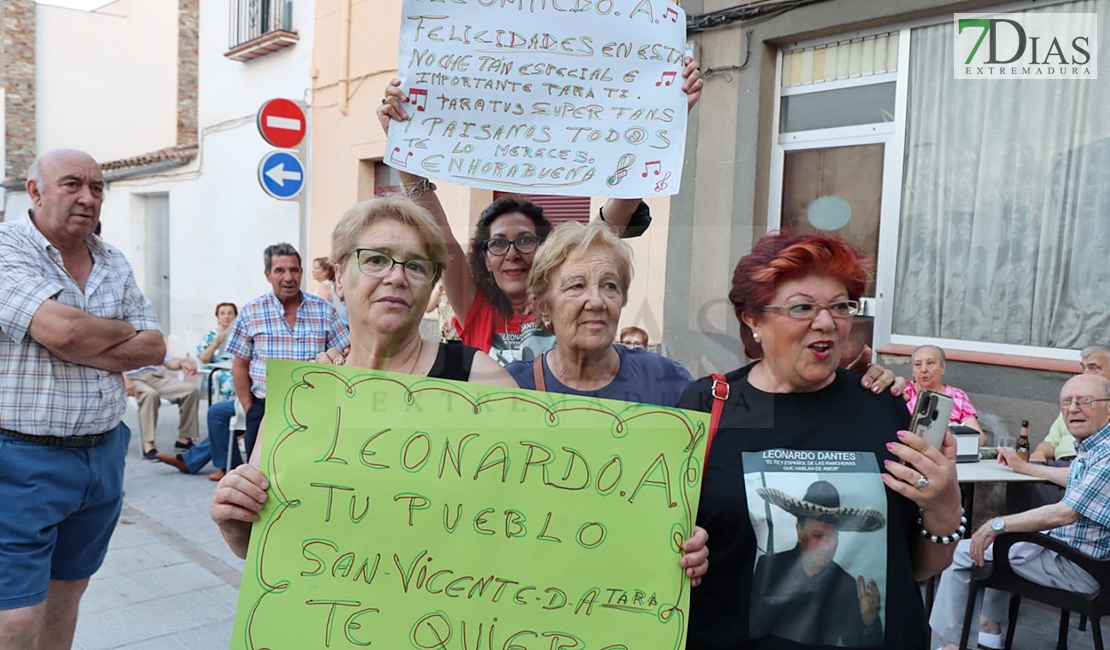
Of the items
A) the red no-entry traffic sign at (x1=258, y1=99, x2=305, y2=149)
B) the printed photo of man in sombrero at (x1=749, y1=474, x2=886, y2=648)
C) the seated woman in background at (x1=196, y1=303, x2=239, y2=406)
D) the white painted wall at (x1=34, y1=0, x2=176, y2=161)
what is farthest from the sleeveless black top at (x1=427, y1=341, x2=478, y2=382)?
the white painted wall at (x1=34, y1=0, x2=176, y2=161)

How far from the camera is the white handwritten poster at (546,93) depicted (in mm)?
2227

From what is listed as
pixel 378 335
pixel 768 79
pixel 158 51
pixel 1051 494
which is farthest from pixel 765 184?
pixel 158 51

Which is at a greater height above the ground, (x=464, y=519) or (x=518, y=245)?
(x=518, y=245)

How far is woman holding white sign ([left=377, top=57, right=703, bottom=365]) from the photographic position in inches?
101

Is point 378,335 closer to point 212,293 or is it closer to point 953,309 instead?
point 953,309

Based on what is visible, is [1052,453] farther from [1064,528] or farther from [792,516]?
[792,516]

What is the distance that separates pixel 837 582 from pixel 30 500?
8.16ft

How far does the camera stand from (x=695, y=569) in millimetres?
1673

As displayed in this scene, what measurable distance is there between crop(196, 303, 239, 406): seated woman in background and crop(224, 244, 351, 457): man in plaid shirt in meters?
2.21

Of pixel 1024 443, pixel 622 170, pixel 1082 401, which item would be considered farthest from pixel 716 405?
pixel 1024 443

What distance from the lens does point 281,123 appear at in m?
8.66

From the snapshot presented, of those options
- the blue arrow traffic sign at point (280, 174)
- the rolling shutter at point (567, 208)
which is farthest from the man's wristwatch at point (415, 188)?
the blue arrow traffic sign at point (280, 174)

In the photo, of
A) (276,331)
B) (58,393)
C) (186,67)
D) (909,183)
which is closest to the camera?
(58,393)

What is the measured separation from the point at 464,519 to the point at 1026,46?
4.88m
